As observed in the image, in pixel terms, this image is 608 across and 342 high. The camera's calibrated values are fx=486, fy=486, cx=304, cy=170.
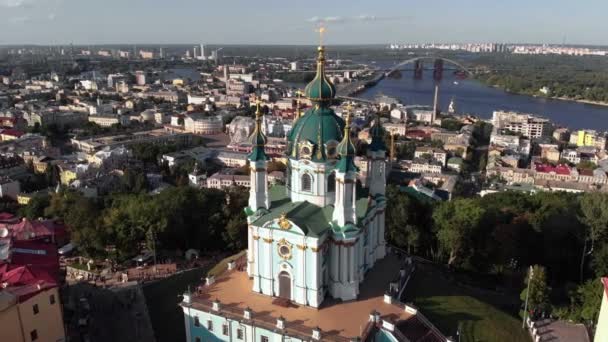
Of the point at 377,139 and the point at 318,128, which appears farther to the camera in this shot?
the point at 377,139

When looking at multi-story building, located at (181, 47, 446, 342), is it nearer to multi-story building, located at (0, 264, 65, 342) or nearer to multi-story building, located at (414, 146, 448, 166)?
multi-story building, located at (0, 264, 65, 342)

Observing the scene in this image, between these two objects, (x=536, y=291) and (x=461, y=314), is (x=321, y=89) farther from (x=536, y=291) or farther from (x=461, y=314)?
(x=536, y=291)

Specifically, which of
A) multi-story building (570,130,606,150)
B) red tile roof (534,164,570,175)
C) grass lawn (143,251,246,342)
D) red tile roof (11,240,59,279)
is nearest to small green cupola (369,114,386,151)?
grass lawn (143,251,246,342)

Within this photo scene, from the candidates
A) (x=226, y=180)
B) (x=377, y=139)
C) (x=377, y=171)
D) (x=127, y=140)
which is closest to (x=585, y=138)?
(x=226, y=180)

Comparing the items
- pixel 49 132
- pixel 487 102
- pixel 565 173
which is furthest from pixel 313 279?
pixel 487 102

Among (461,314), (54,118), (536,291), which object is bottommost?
(54,118)

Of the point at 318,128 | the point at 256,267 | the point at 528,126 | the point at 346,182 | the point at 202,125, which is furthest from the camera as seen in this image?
the point at 202,125
